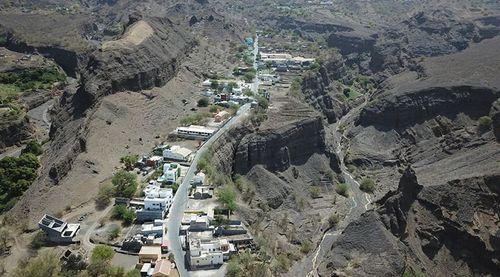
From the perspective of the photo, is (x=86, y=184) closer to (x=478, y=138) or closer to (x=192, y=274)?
(x=192, y=274)

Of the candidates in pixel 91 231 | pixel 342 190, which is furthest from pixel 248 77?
pixel 91 231

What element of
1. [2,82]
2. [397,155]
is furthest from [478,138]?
[2,82]

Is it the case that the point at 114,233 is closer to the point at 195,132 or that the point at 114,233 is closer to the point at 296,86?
the point at 195,132

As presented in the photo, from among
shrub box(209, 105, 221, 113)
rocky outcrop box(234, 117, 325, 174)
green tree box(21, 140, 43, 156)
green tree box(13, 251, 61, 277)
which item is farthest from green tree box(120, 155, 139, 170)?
green tree box(13, 251, 61, 277)

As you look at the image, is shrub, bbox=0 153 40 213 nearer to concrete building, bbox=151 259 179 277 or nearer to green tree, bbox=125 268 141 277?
green tree, bbox=125 268 141 277

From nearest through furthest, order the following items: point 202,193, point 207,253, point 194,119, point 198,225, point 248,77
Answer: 1. point 207,253
2. point 198,225
3. point 202,193
4. point 194,119
5. point 248,77

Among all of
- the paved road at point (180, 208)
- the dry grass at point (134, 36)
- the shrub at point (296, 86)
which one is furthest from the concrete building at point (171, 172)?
the shrub at point (296, 86)
